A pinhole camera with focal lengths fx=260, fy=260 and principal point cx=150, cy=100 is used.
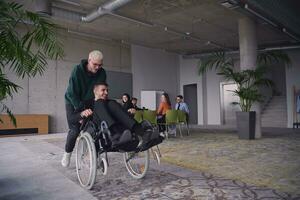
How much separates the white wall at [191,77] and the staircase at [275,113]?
121 inches

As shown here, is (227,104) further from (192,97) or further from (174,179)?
(174,179)

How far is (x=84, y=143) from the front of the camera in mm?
2488

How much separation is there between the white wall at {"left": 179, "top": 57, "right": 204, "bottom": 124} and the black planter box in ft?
23.2

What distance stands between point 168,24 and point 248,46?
3227 mm

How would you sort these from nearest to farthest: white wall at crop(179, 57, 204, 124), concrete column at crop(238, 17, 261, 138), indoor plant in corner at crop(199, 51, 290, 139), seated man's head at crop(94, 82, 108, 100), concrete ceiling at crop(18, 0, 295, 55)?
seated man's head at crop(94, 82, 108, 100)
indoor plant in corner at crop(199, 51, 290, 139)
concrete column at crop(238, 17, 261, 138)
concrete ceiling at crop(18, 0, 295, 55)
white wall at crop(179, 57, 204, 124)

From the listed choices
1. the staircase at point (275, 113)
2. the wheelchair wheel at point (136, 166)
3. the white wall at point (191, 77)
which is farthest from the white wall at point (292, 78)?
the wheelchair wheel at point (136, 166)

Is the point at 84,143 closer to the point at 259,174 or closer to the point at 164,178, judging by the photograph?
the point at 164,178

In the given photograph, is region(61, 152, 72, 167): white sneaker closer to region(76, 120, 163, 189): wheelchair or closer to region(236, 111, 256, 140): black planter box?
region(76, 120, 163, 189): wheelchair

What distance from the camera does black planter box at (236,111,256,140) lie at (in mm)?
6176

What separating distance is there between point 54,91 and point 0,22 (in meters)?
8.66

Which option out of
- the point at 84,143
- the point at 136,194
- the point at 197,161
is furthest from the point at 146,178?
the point at 197,161

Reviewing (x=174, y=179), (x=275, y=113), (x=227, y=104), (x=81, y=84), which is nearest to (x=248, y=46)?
(x=174, y=179)

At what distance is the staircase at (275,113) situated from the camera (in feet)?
36.4

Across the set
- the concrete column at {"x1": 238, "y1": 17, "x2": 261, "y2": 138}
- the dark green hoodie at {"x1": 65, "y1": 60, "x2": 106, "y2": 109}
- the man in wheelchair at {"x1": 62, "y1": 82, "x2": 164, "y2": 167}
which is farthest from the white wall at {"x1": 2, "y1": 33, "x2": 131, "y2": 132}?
the man in wheelchair at {"x1": 62, "y1": 82, "x2": 164, "y2": 167}
